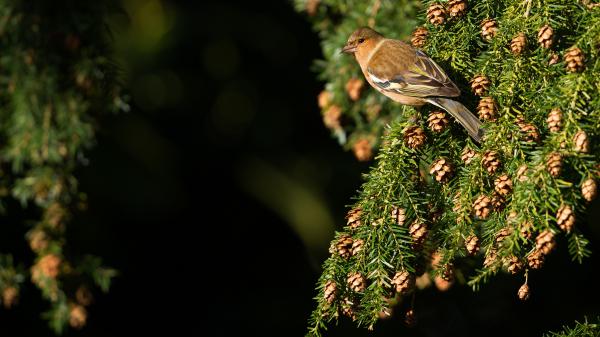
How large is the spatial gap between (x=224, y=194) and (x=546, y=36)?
11.7 feet

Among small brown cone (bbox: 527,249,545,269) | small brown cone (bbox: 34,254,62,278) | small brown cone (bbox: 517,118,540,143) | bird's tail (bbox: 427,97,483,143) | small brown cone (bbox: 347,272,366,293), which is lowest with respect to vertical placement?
small brown cone (bbox: 34,254,62,278)

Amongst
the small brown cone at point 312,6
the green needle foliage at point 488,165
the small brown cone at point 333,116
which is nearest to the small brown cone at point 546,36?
the green needle foliage at point 488,165

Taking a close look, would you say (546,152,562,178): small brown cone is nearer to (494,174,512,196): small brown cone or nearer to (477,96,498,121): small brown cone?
(494,174,512,196): small brown cone

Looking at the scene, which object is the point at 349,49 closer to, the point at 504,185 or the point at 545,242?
the point at 504,185

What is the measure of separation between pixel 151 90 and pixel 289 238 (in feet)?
5.28

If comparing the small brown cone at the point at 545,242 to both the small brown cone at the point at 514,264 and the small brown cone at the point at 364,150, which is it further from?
the small brown cone at the point at 364,150

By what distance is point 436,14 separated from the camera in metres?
3.05

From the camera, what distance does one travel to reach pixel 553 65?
111 inches

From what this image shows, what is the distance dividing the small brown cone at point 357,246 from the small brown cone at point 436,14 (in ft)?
3.22

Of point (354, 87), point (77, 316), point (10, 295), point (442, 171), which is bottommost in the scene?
point (77, 316)

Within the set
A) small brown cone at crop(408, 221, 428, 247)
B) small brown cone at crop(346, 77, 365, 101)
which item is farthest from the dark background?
small brown cone at crop(408, 221, 428, 247)

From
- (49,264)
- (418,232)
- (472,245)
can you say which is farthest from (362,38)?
(49,264)

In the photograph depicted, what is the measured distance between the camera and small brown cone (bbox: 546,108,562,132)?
2.54m

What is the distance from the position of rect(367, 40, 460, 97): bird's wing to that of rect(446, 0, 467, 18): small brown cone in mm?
248
